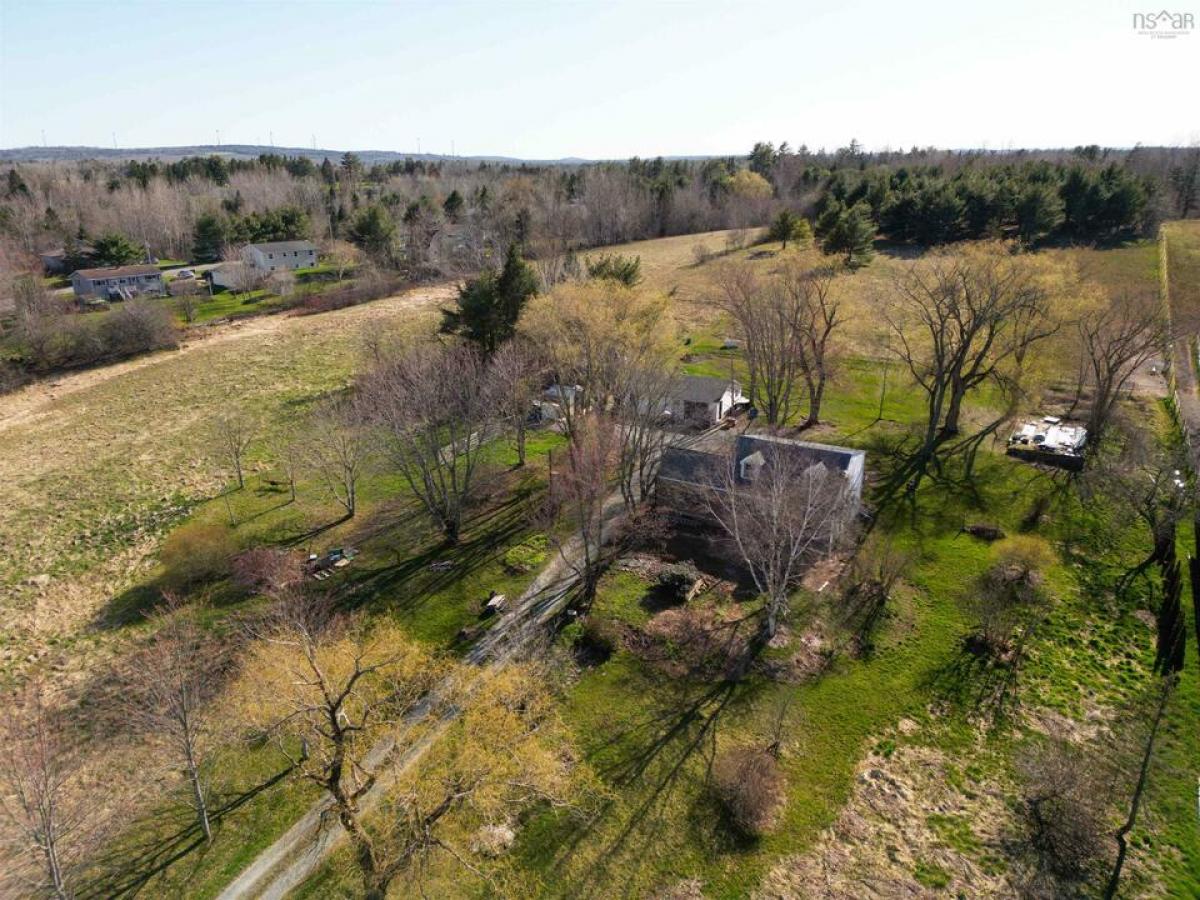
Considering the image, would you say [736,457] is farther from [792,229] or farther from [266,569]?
[792,229]

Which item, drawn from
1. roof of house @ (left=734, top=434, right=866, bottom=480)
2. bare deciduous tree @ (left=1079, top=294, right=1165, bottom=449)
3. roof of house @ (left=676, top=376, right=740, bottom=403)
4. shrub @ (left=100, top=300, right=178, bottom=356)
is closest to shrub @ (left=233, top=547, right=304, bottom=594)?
roof of house @ (left=734, top=434, right=866, bottom=480)

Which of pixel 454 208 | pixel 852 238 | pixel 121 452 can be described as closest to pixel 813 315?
pixel 852 238

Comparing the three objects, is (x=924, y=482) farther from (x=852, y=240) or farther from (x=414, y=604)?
(x=852, y=240)

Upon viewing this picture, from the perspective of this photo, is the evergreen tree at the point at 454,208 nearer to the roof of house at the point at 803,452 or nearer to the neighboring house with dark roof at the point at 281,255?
the neighboring house with dark roof at the point at 281,255

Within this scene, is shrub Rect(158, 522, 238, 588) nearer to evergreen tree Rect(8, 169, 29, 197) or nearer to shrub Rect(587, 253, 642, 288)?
shrub Rect(587, 253, 642, 288)

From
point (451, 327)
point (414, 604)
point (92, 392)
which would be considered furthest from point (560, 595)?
point (92, 392)

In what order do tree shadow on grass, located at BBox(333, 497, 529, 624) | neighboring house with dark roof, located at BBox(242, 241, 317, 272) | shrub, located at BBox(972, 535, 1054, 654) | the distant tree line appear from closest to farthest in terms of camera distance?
1. shrub, located at BBox(972, 535, 1054, 654)
2. tree shadow on grass, located at BBox(333, 497, 529, 624)
3. the distant tree line
4. neighboring house with dark roof, located at BBox(242, 241, 317, 272)

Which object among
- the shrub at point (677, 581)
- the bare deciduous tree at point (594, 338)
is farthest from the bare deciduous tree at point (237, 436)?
the shrub at point (677, 581)
